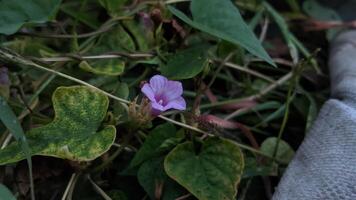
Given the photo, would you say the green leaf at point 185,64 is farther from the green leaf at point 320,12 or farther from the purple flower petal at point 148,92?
the green leaf at point 320,12

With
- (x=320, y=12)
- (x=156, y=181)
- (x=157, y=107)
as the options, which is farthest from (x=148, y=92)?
(x=320, y=12)

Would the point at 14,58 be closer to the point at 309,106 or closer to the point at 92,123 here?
the point at 92,123

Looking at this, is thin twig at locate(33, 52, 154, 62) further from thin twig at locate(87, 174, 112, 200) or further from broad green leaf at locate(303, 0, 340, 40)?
broad green leaf at locate(303, 0, 340, 40)

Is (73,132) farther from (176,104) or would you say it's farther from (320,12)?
(320,12)

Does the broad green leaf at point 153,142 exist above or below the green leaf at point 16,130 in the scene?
below

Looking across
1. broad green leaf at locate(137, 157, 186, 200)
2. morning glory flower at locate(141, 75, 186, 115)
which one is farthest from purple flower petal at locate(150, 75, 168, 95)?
broad green leaf at locate(137, 157, 186, 200)

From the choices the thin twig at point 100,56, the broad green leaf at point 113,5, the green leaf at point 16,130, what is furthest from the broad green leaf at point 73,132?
the broad green leaf at point 113,5

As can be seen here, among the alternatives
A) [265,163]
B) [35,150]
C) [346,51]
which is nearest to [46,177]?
[35,150]
